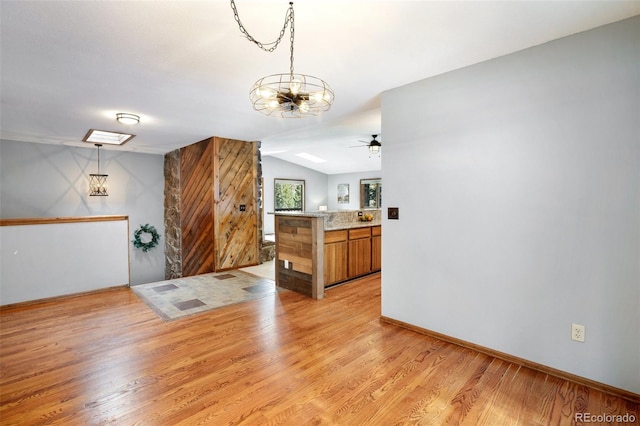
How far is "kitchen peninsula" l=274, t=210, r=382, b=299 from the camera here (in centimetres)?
388

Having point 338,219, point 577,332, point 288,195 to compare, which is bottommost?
point 577,332

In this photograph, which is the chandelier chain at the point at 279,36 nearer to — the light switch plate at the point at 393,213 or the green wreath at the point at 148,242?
the light switch plate at the point at 393,213

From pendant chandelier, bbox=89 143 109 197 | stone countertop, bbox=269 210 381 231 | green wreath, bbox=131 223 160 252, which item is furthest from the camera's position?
green wreath, bbox=131 223 160 252

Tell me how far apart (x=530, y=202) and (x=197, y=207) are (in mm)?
5252

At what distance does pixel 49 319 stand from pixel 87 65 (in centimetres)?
266

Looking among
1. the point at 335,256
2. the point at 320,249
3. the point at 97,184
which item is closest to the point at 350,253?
the point at 335,256

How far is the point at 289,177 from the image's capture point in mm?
10195

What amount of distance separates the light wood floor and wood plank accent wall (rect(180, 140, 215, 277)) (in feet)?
7.85

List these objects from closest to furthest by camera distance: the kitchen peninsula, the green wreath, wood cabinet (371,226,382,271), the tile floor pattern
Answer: the tile floor pattern
the kitchen peninsula
wood cabinet (371,226,382,271)
the green wreath

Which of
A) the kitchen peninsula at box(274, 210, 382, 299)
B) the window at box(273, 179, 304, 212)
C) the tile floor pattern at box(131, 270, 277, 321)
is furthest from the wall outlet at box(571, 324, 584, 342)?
the window at box(273, 179, 304, 212)

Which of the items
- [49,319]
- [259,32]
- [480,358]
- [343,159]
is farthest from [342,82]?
[343,159]

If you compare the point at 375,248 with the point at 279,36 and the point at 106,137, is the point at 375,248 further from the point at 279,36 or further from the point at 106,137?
the point at 106,137

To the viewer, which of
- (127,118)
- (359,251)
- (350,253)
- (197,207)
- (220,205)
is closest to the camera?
(127,118)

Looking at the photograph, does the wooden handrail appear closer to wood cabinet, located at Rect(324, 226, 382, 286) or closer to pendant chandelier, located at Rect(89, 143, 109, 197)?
pendant chandelier, located at Rect(89, 143, 109, 197)
